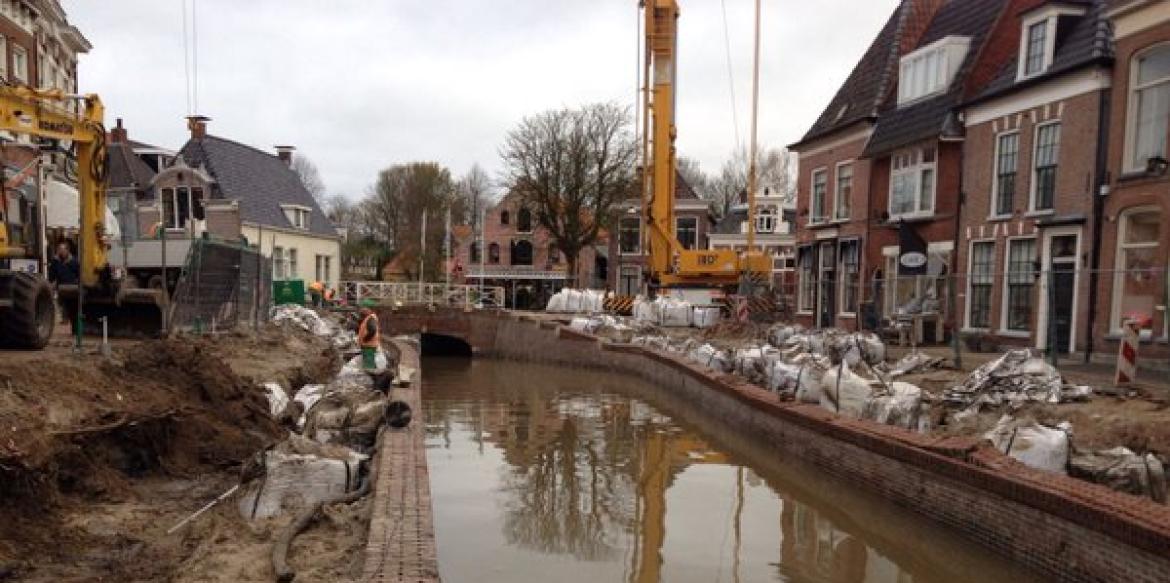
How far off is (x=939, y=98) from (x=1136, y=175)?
7029 mm

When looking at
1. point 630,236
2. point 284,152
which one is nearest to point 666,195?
point 630,236

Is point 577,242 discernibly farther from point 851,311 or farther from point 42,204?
point 42,204

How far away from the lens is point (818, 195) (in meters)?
25.9

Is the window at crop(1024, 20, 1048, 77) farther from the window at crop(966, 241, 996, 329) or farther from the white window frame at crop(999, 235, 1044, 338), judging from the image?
the window at crop(966, 241, 996, 329)

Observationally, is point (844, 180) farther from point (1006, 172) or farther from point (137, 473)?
point (137, 473)

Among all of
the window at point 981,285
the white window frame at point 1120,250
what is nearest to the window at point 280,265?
the window at point 981,285

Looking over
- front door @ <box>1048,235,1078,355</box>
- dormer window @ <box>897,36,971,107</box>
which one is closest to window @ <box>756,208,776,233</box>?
dormer window @ <box>897,36,971,107</box>

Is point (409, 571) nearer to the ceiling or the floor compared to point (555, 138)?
nearer to the floor

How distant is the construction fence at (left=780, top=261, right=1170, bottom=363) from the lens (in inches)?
516

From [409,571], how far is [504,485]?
5.31m

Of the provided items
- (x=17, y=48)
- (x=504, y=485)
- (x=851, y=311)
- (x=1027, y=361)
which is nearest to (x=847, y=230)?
(x=851, y=311)

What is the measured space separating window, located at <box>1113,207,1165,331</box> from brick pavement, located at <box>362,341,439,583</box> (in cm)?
1218

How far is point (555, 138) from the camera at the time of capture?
39.6 metres

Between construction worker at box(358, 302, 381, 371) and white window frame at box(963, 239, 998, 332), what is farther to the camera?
white window frame at box(963, 239, 998, 332)
